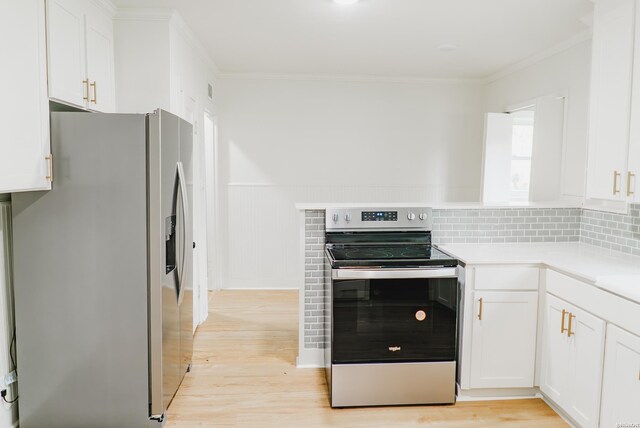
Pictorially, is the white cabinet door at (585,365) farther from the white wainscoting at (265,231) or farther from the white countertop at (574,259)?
the white wainscoting at (265,231)

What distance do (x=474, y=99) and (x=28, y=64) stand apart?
473 centimetres

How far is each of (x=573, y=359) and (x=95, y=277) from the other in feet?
Result: 8.34

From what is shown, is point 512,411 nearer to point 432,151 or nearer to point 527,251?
point 527,251

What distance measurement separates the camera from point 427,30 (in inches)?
139

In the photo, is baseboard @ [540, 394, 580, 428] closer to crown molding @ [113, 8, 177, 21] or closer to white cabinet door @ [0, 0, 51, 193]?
white cabinet door @ [0, 0, 51, 193]

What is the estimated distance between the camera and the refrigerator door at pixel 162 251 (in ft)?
7.50

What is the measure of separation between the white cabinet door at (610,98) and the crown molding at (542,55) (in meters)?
1.08

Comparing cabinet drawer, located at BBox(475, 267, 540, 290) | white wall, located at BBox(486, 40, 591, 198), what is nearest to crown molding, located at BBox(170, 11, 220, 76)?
cabinet drawer, located at BBox(475, 267, 540, 290)

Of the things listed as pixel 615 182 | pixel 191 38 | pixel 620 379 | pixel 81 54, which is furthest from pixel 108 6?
pixel 620 379

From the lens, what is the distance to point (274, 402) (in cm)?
274

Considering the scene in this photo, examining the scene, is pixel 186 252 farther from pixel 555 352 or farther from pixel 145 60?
pixel 555 352

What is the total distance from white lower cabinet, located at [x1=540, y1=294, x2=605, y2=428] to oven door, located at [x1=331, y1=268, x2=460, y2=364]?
21.0 inches

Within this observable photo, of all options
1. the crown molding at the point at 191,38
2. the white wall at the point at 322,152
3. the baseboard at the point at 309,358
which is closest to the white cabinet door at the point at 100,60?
the crown molding at the point at 191,38

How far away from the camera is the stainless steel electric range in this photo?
103 inches
